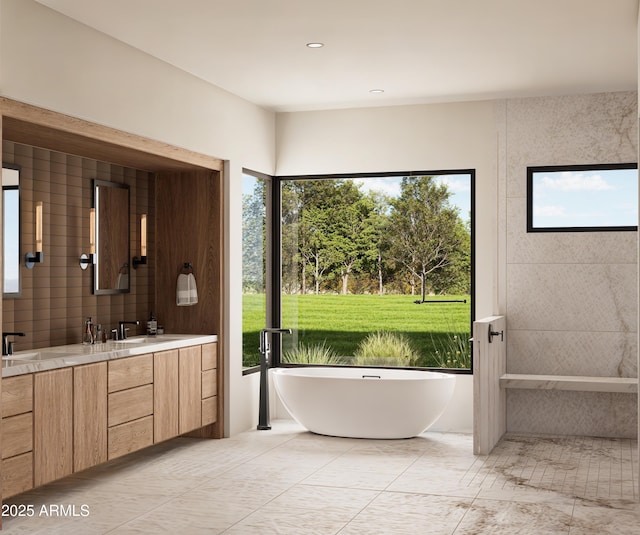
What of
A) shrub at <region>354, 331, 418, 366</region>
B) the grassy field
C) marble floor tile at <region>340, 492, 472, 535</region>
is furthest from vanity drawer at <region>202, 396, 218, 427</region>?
marble floor tile at <region>340, 492, 472, 535</region>

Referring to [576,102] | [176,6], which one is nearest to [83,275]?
[176,6]

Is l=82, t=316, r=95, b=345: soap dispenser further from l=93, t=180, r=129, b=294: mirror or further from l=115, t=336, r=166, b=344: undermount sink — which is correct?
l=93, t=180, r=129, b=294: mirror

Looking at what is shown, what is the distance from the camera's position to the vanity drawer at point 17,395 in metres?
4.21

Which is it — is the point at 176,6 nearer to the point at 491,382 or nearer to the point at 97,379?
the point at 97,379

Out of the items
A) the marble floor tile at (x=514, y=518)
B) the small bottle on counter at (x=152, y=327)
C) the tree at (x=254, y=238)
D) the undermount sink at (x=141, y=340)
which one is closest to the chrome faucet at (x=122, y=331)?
the undermount sink at (x=141, y=340)

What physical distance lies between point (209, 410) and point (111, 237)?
1569mm

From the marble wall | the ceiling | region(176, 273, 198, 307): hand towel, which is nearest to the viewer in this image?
the ceiling

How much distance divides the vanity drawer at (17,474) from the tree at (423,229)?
13.1ft

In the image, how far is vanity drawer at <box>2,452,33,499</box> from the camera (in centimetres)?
421

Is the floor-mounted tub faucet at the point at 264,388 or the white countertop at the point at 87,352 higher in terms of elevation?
the white countertop at the point at 87,352

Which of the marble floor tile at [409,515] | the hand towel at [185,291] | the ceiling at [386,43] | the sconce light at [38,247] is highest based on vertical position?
the ceiling at [386,43]

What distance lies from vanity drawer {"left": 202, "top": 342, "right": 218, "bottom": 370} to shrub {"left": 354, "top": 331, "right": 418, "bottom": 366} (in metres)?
1.52

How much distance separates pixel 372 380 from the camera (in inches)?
251

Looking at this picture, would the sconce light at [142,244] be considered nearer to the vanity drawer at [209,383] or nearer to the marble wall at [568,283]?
the vanity drawer at [209,383]
